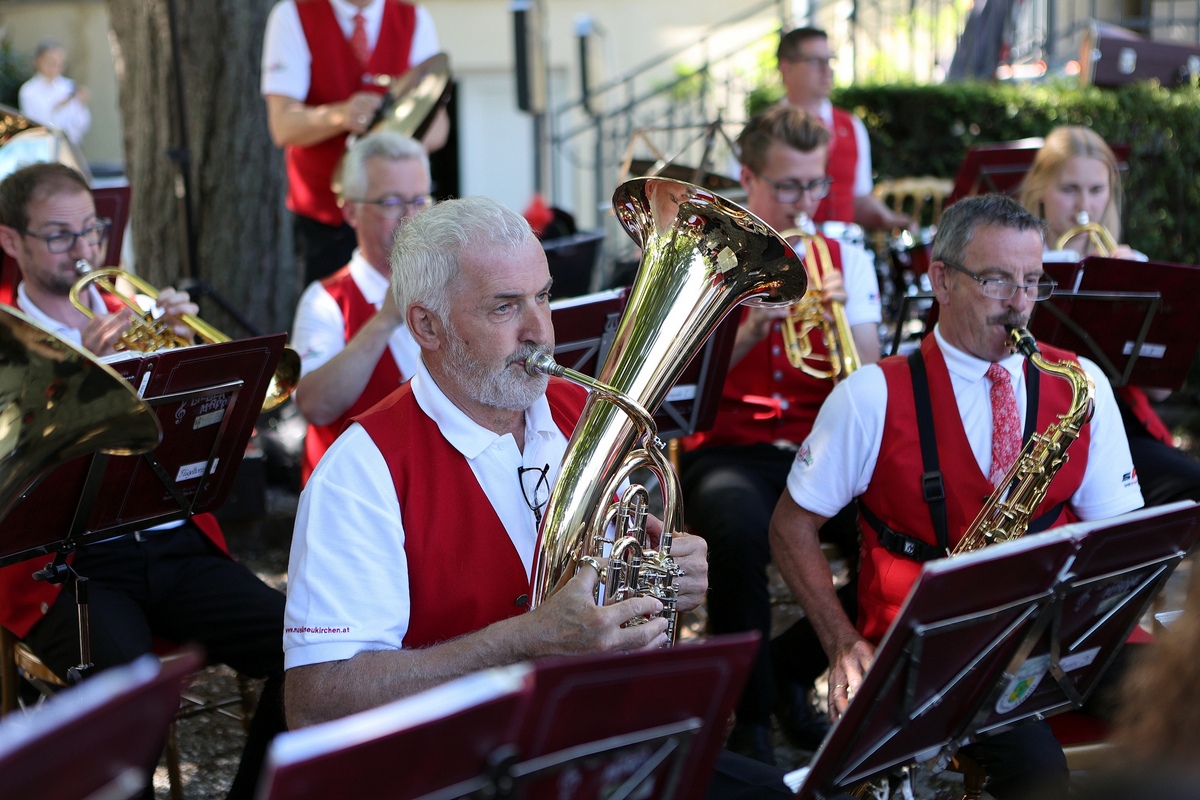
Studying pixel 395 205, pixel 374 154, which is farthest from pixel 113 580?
pixel 374 154

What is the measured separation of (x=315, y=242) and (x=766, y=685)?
9.00ft

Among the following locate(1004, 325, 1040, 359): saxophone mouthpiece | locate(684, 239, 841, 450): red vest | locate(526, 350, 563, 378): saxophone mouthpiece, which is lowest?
locate(684, 239, 841, 450): red vest

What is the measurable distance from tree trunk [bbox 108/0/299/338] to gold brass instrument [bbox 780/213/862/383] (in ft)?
8.52

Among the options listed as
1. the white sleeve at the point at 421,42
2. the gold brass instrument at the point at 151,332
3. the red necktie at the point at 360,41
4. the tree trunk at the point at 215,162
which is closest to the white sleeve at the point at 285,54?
the red necktie at the point at 360,41

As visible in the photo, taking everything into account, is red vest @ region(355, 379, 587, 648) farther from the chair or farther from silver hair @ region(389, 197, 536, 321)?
the chair

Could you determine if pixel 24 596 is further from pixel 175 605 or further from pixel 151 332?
pixel 151 332

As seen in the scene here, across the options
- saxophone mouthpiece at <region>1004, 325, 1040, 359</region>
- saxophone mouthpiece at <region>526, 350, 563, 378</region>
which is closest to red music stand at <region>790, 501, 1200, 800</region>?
saxophone mouthpiece at <region>1004, 325, 1040, 359</region>

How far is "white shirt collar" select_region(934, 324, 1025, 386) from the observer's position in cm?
275

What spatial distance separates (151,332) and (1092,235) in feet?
9.98

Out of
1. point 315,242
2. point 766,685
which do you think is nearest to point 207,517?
point 766,685

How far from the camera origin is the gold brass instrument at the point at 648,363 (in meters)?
2.11

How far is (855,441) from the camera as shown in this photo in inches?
105

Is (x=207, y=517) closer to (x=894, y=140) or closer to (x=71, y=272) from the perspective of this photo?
(x=71, y=272)

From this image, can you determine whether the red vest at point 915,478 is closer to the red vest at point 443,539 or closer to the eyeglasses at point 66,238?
the red vest at point 443,539
